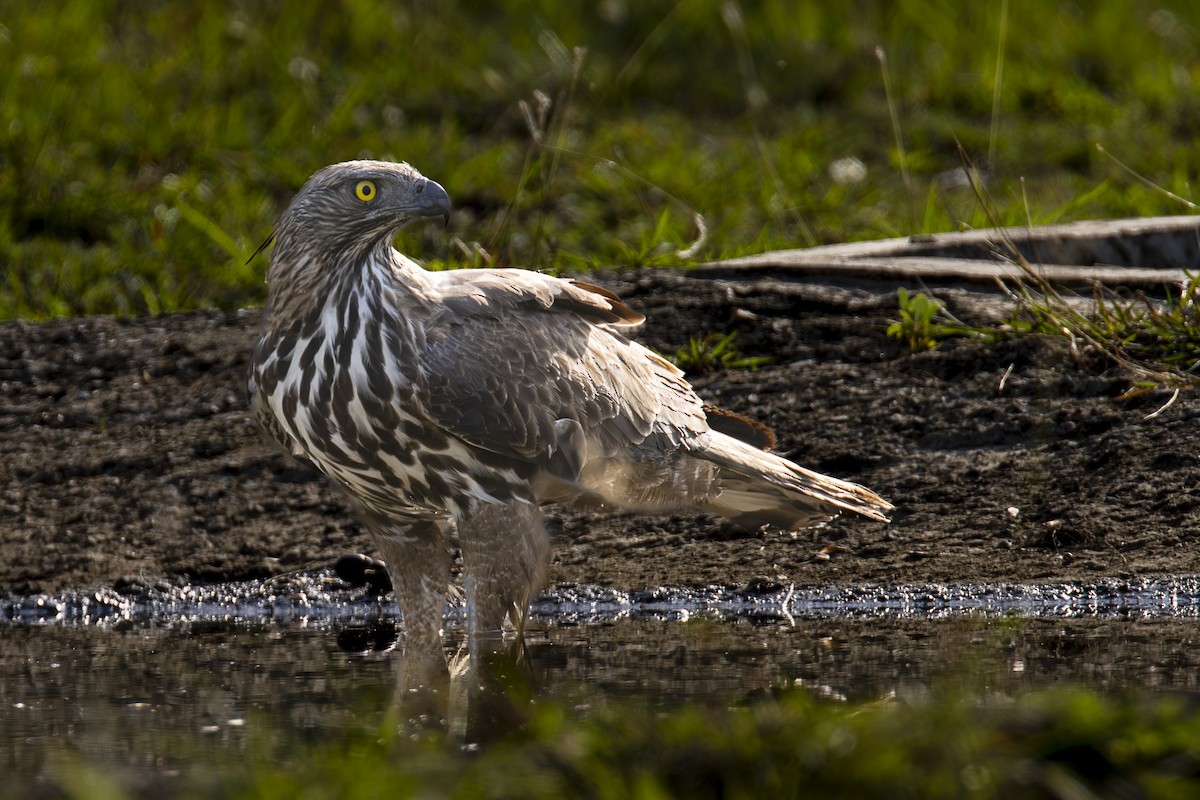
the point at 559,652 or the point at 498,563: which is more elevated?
the point at 498,563

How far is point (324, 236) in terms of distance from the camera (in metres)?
4.62

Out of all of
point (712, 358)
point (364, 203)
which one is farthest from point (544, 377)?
point (712, 358)

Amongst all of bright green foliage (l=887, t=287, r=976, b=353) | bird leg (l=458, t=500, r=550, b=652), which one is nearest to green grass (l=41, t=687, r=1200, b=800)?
bird leg (l=458, t=500, r=550, b=652)

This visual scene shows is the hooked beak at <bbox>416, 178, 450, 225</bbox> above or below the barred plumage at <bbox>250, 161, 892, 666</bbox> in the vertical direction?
above

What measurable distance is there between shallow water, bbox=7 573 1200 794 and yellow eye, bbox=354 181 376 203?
1305 mm

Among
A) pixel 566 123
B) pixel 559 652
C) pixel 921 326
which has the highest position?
pixel 566 123

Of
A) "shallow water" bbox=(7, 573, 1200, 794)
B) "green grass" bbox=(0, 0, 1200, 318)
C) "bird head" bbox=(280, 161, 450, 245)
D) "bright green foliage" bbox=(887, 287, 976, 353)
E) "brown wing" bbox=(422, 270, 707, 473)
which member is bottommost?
"shallow water" bbox=(7, 573, 1200, 794)

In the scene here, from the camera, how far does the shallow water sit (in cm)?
371

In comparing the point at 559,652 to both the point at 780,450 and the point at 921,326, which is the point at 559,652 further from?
the point at 921,326

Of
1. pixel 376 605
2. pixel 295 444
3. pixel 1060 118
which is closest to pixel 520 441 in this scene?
pixel 295 444

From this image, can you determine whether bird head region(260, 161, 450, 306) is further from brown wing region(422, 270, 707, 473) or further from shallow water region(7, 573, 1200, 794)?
shallow water region(7, 573, 1200, 794)

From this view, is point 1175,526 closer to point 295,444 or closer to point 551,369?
point 551,369

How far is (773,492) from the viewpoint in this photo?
17.0 ft

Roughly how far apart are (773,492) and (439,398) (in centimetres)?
128
